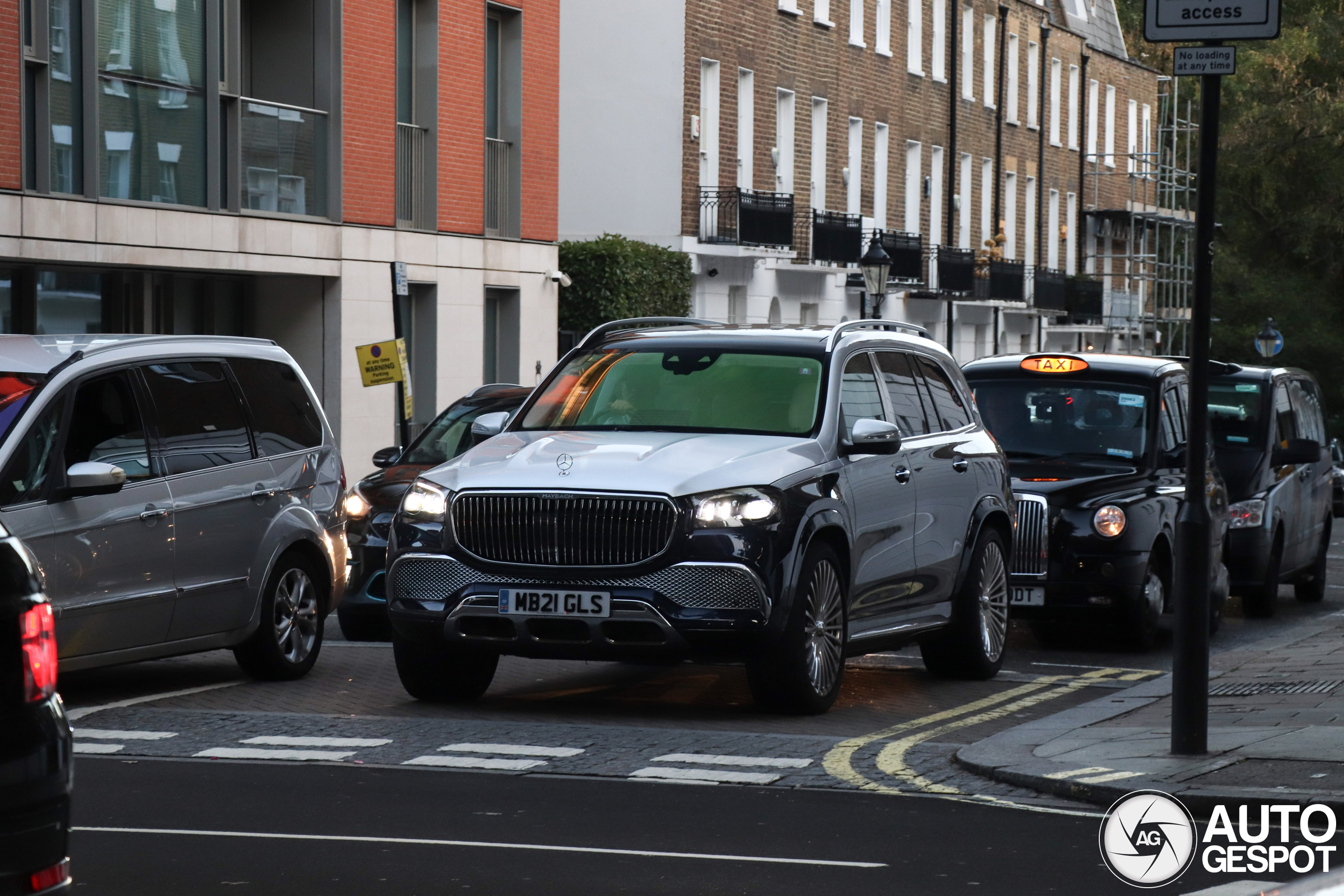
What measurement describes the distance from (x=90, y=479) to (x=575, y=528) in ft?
7.72

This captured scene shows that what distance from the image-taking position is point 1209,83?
29.7 feet

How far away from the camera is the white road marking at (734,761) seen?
9.27 metres

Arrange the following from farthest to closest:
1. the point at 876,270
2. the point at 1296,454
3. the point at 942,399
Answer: the point at 876,270 < the point at 1296,454 < the point at 942,399

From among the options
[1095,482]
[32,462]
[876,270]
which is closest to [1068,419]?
[1095,482]

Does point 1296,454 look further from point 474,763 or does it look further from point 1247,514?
point 474,763

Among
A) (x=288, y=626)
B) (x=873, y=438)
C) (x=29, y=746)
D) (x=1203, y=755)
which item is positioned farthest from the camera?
(x=288, y=626)

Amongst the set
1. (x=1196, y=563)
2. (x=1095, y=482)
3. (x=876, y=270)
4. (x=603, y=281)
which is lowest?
(x=1095, y=482)

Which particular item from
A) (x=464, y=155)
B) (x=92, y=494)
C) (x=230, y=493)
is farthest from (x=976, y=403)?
(x=464, y=155)

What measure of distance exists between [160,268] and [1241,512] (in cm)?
1231

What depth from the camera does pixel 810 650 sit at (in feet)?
35.1

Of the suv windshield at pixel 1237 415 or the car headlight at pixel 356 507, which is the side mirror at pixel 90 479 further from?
the suv windshield at pixel 1237 415

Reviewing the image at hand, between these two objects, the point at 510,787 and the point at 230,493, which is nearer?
the point at 510,787

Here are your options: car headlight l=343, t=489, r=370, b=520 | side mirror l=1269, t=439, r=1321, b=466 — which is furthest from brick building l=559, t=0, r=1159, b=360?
car headlight l=343, t=489, r=370, b=520

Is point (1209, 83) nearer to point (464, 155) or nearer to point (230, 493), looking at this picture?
point (230, 493)
